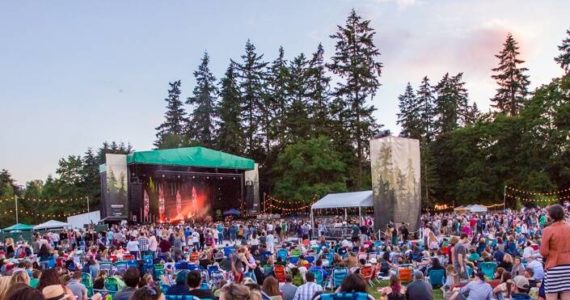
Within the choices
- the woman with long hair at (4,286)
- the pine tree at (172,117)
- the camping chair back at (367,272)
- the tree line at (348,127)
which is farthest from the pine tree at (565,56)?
the woman with long hair at (4,286)

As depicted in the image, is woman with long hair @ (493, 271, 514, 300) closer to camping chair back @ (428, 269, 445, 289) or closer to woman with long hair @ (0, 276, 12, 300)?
camping chair back @ (428, 269, 445, 289)

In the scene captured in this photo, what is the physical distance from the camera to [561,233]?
475 cm

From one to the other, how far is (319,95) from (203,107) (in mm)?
12850

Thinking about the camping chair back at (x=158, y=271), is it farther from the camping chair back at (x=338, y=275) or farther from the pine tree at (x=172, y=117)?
the pine tree at (x=172, y=117)

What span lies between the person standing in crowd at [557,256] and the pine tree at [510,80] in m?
55.8

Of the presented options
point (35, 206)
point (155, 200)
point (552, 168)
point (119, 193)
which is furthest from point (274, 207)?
point (35, 206)

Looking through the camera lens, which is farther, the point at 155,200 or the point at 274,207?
the point at 274,207

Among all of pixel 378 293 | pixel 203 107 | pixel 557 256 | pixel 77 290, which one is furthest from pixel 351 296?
pixel 203 107

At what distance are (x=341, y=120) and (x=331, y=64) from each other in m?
5.07

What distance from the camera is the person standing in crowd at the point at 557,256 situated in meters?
4.71

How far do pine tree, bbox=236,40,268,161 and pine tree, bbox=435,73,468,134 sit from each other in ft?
57.4

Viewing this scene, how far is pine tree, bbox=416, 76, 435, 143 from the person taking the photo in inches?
2264

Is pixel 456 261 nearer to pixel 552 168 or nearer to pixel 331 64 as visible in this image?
pixel 552 168

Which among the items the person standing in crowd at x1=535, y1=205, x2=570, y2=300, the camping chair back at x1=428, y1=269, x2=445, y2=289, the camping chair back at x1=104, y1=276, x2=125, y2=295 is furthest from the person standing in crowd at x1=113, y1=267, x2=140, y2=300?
the camping chair back at x1=428, y1=269, x2=445, y2=289
